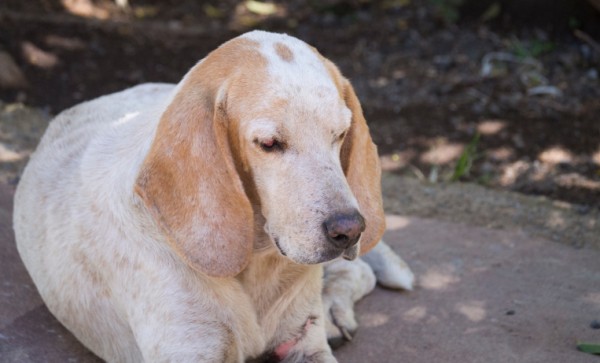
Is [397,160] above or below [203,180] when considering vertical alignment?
below

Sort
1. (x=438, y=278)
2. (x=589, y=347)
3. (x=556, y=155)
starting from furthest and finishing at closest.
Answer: (x=556, y=155)
(x=438, y=278)
(x=589, y=347)

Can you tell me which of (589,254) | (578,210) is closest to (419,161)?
(578,210)

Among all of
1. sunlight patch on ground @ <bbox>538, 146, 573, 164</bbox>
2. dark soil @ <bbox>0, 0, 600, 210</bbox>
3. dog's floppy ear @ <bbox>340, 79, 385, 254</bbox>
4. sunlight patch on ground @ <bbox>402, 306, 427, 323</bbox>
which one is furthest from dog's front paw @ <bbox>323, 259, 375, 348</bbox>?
sunlight patch on ground @ <bbox>538, 146, 573, 164</bbox>

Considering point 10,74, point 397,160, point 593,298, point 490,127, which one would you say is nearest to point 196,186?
point 593,298

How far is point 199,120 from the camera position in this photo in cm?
288

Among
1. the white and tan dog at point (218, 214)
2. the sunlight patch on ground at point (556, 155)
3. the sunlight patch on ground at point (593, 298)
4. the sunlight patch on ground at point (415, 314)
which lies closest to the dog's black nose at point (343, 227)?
the white and tan dog at point (218, 214)

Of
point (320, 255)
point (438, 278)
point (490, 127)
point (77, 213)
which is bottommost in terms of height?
point (490, 127)

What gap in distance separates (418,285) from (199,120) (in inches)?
74.0

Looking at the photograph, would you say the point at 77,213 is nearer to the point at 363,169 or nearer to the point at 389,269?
the point at 363,169

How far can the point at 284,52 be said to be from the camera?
297cm

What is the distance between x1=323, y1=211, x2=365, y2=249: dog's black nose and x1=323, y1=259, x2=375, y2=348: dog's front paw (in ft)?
3.71

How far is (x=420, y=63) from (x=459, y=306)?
4.10 m

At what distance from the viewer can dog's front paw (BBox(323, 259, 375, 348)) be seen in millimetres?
3830

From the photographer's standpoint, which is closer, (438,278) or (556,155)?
(438,278)
